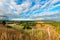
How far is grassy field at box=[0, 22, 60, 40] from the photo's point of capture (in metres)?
6.11

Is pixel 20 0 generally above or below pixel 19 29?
above

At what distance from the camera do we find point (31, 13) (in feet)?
20.2

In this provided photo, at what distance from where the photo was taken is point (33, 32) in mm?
→ 6148

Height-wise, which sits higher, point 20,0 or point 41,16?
point 20,0

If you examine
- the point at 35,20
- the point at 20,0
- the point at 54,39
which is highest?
the point at 20,0

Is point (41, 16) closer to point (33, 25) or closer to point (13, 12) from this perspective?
point (33, 25)

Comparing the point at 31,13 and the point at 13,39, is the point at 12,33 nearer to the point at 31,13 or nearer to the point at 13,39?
the point at 13,39

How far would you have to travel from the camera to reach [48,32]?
6156mm

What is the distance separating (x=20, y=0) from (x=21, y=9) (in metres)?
0.21

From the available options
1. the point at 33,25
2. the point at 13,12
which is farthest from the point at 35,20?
the point at 13,12

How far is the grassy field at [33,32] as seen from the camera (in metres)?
6.11

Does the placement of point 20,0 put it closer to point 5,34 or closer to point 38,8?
point 38,8

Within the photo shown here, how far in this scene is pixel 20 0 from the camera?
612cm

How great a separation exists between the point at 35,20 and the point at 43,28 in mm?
264
